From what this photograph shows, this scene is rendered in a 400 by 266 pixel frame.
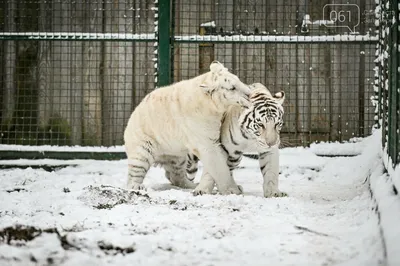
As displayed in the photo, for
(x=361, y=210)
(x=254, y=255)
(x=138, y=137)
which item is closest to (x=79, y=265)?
(x=254, y=255)

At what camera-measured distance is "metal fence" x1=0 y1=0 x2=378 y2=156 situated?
7.57 m

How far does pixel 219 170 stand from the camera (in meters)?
5.18

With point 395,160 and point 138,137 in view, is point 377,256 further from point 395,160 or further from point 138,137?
point 138,137

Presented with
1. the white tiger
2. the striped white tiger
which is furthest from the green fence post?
the striped white tiger

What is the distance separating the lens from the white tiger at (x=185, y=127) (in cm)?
517

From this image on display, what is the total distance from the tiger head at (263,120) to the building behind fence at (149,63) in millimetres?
2557

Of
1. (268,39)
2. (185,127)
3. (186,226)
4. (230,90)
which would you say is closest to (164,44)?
(268,39)

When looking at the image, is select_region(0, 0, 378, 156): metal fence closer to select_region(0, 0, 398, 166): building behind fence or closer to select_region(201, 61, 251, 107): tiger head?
select_region(0, 0, 398, 166): building behind fence

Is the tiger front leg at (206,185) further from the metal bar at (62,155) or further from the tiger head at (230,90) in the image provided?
the metal bar at (62,155)

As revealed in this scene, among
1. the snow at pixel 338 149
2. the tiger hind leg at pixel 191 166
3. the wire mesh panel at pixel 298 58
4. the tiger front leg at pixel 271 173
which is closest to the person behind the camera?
the tiger front leg at pixel 271 173

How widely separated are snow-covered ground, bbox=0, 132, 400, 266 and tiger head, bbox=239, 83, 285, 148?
1.57 feet

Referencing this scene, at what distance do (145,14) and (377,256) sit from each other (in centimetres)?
549

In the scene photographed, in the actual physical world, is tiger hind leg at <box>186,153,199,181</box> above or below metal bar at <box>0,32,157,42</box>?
below

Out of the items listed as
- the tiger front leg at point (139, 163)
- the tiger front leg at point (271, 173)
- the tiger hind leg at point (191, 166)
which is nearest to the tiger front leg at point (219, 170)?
the tiger front leg at point (271, 173)
